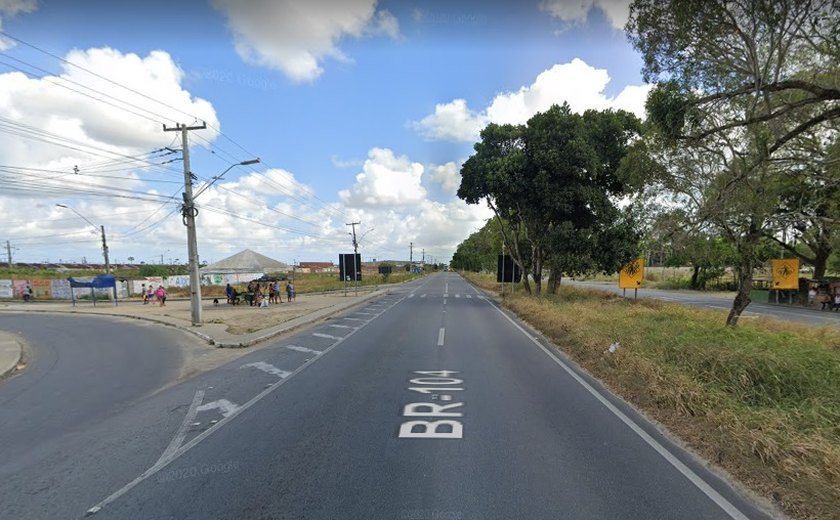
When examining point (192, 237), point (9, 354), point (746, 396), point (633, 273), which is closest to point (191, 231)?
point (192, 237)

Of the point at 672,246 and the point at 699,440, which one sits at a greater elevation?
the point at 672,246

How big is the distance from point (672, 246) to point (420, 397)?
398 inches

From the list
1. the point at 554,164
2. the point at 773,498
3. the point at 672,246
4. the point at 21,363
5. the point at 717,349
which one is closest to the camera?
the point at 773,498

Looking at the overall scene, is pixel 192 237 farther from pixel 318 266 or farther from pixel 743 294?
pixel 318 266

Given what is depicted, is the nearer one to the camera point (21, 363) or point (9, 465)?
point (9, 465)

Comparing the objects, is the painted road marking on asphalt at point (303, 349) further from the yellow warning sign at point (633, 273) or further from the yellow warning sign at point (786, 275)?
the yellow warning sign at point (786, 275)

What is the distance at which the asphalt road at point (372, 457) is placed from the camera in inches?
148

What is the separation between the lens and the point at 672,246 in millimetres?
13039

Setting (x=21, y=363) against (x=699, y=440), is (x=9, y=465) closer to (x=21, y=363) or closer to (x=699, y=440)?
(x=699, y=440)

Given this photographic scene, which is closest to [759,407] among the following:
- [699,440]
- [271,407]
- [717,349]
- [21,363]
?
[699,440]

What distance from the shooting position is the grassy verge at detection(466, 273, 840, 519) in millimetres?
3977

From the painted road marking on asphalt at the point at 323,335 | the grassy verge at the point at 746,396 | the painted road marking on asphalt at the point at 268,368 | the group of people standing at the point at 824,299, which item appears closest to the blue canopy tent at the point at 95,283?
the painted road marking on asphalt at the point at 323,335

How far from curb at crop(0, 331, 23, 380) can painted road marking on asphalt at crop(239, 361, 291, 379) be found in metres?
5.77

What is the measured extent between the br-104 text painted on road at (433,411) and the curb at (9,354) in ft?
32.8
